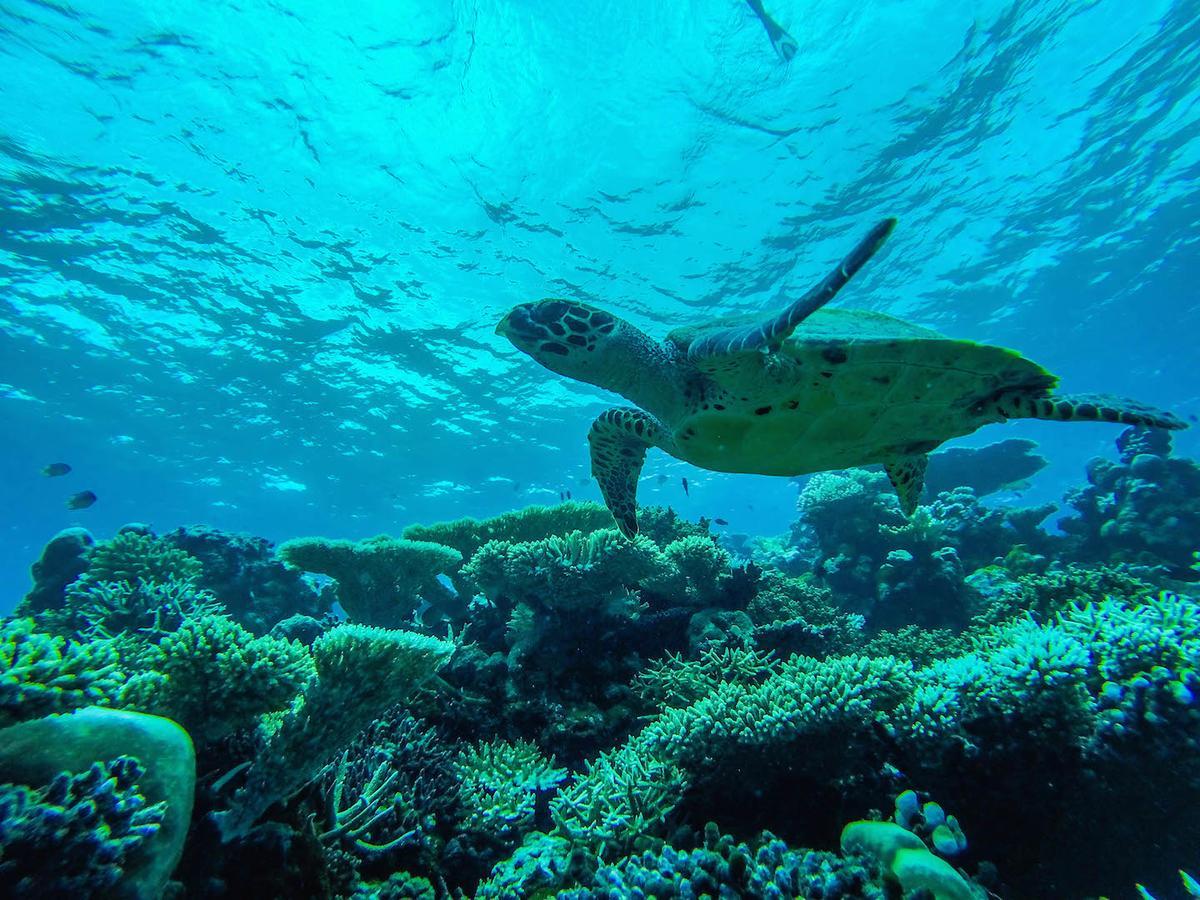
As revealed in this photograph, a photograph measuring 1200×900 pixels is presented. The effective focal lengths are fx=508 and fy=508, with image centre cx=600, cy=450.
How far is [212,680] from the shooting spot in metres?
3.24

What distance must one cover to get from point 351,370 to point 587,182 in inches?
578

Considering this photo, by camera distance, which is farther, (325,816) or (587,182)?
(587,182)

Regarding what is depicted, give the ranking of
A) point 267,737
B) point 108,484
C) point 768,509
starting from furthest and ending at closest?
point 768,509 → point 108,484 → point 267,737

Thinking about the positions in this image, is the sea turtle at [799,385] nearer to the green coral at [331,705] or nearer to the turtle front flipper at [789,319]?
the turtle front flipper at [789,319]

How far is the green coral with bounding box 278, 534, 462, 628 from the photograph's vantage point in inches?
314

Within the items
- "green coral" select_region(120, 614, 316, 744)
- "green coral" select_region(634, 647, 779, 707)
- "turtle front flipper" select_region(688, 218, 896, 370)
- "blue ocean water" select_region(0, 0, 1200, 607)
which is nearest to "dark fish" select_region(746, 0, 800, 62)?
"blue ocean water" select_region(0, 0, 1200, 607)

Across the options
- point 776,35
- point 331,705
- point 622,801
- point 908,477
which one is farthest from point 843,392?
point 776,35

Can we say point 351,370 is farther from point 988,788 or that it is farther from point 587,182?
point 988,788

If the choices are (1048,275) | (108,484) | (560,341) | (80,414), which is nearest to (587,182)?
(560,341)

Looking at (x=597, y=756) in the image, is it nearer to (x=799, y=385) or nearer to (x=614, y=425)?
(x=614, y=425)

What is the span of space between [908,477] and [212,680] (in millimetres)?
7418

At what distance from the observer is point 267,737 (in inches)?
129

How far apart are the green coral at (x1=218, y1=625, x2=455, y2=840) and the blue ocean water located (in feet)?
43.6

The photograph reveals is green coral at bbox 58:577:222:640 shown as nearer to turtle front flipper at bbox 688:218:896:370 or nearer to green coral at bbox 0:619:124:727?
green coral at bbox 0:619:124:727
